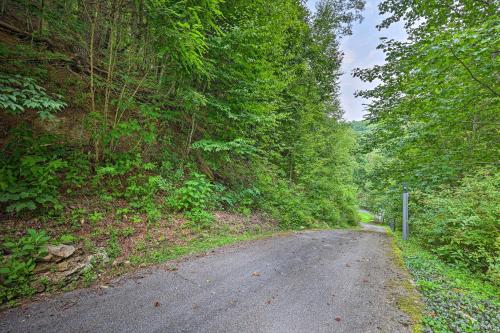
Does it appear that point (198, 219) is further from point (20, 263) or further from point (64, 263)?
point (20, 263)

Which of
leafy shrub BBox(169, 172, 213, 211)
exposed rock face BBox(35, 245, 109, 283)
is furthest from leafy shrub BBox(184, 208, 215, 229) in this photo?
exposed rock face BBox(35, 245, 109, 283)

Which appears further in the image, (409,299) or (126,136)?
(126,136)

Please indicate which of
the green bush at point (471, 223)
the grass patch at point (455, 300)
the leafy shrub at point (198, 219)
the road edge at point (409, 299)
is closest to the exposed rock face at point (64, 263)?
the leafy shrub at point (198, 219)

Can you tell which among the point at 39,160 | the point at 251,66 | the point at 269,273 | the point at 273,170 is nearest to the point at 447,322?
the point at 269,273

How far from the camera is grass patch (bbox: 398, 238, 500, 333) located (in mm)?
2385

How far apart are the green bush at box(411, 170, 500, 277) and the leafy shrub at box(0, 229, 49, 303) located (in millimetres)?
6977

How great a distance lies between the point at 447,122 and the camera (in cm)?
609

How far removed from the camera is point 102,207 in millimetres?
4512

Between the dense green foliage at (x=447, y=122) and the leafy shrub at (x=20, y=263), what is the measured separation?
6.99 metres

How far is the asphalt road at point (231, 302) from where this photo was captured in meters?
2.28

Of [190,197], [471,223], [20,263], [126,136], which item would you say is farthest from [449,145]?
[20,263]

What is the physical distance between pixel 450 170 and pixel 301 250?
512cm

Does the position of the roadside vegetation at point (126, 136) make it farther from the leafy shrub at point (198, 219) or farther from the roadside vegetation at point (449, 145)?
the roadside vegetation at point (449, 145)

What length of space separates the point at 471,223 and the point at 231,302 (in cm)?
537
